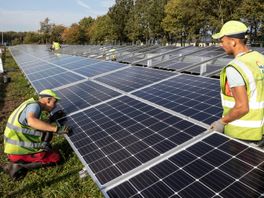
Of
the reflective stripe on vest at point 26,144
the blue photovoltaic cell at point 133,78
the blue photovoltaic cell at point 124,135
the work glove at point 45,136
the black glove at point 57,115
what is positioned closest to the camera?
the blue photovoltaic cell at point 124,135

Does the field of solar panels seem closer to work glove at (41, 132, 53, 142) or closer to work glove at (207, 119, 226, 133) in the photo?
work glove at (207, 119, 226, 133)

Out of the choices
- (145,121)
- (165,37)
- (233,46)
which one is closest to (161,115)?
(145,121)

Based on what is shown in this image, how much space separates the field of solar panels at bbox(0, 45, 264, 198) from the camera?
164 inches

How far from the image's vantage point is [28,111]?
7.02m

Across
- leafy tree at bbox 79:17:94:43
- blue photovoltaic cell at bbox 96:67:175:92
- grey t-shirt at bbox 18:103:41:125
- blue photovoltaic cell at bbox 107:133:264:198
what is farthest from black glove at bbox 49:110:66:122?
leafy tree at bbox 79:17:94:43

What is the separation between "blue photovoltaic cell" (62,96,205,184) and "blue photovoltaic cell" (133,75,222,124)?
16.2 inches

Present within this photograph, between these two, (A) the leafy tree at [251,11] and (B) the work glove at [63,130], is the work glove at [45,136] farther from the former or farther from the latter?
(A) the leafy tree at [251,11]

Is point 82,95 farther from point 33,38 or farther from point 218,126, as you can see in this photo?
point 33,38

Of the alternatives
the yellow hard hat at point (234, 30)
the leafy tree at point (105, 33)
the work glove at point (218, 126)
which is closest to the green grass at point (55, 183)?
the work glove at point (218, 126)

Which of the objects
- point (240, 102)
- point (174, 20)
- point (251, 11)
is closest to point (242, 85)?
point (240, 102)

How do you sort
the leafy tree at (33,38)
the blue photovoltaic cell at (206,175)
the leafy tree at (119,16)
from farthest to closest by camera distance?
the leafy tree at (33,38), the leafy tree at (119,16), the blue photovoltaic cell at (206,175)

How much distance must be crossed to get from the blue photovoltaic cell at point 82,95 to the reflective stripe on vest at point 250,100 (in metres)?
4.28

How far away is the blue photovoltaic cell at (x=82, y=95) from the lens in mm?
8422

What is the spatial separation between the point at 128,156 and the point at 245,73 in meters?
2.41
